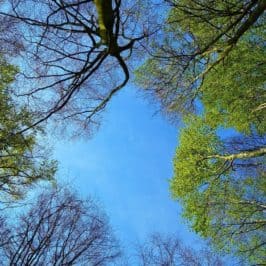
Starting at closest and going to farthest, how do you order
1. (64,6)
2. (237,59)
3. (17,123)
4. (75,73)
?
(64,6), (75,73), (17,123), (237,59)

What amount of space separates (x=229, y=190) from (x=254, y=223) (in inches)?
50.8

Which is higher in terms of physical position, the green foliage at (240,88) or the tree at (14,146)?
the green foliage at (240,88)

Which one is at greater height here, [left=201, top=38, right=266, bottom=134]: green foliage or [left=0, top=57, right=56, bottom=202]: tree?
[left=201, top=38, right=266, bottom=134]: green foliage

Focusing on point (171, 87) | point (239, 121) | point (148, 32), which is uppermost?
point (239, 121)

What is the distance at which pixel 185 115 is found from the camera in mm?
14078

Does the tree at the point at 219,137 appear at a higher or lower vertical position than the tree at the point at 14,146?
higher

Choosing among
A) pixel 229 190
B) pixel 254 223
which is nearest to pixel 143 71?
pixel 229 190

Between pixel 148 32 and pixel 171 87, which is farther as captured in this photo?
pixel 171 87

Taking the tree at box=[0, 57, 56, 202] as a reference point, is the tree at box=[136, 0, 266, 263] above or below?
above

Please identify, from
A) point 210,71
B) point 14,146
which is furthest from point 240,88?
point 14,146

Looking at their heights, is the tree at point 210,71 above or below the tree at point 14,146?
above

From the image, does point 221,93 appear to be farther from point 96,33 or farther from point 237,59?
point 96,33

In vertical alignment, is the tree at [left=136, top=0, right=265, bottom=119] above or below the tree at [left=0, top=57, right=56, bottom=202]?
above

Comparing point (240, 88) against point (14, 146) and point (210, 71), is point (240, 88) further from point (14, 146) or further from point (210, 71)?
point (14, 146)
